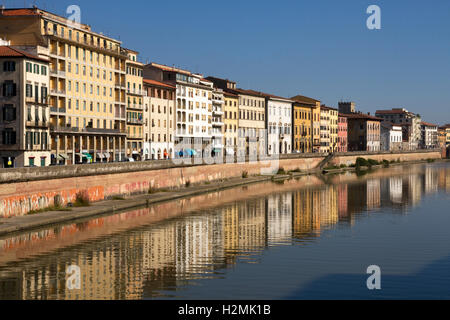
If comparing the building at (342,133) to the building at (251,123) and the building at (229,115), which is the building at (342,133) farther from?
the building at (229,115)

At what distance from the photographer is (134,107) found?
93312 millimetres

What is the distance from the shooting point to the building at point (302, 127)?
148 meters

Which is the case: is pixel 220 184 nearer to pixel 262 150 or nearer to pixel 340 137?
pixel 262 150

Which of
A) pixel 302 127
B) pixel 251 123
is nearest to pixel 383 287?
pixel 251 123

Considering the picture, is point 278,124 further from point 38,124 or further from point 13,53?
point 13,53

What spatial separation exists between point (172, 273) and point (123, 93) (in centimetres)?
6239

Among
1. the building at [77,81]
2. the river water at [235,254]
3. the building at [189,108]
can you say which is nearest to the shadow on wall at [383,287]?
the river water at [235,254]

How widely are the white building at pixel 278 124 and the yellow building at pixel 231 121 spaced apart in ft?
35.4

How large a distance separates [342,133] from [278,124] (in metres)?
45.0

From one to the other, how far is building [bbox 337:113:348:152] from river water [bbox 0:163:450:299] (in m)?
118

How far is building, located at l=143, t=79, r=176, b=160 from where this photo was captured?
96.9 meters

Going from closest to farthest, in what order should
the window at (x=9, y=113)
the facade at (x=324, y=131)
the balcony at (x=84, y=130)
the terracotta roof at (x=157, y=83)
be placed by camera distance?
the window at (x=9, y=113), the balcony at (x=84, y=130), the terracotta roof at (x=157, y=83), the facade at (x=324, y=131)
